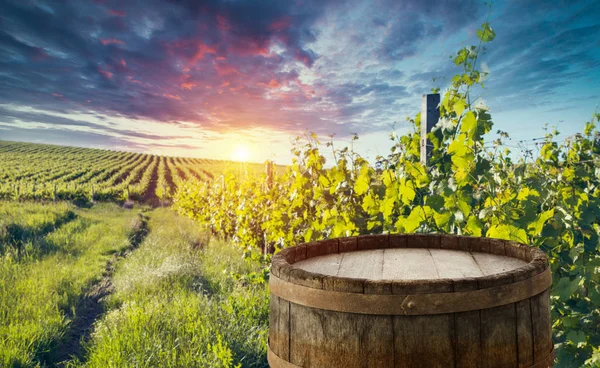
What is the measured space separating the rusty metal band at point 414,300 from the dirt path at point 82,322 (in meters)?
3.87

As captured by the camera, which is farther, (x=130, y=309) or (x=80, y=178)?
→ (x=80, y=178)

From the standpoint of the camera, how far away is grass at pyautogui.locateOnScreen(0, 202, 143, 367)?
190 inches

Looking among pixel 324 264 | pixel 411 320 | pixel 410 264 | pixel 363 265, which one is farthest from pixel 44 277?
pixel 411 320

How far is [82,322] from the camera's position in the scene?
5934 millimetres

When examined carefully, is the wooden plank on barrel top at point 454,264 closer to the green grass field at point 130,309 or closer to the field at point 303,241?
the field at point 303,241

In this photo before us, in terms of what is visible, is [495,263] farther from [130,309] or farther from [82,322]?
[82,322]

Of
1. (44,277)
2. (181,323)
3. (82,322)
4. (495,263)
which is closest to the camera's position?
(495,263)

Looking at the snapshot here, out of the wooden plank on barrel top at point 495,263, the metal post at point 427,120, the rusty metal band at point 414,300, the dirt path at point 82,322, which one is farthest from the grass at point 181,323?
the rusty metal band at point 414,300

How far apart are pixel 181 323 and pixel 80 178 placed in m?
34.2

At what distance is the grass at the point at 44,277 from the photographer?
190 inches

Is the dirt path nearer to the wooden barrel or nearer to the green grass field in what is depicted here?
the green grass field

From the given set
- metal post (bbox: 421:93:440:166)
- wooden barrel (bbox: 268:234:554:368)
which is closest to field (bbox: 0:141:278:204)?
metal post (bbox: 421:93:440:166)

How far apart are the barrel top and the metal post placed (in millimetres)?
1461

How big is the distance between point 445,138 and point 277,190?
3507 millimetres
